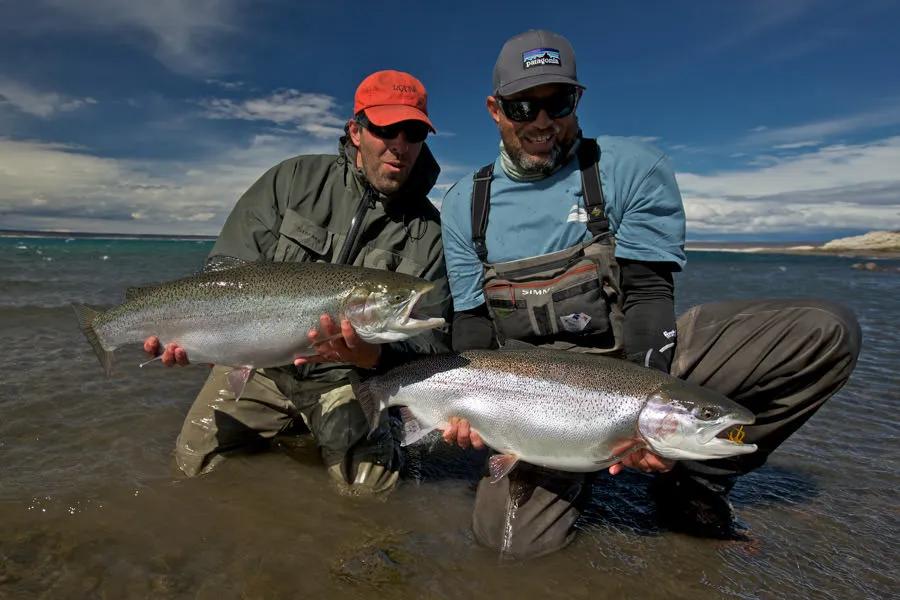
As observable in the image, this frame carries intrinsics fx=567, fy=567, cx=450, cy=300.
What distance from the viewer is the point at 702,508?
3.70 metres

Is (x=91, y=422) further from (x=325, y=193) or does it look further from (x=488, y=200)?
(x=488, y=200)

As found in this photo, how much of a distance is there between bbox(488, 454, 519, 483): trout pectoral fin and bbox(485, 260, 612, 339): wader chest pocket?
90 cm

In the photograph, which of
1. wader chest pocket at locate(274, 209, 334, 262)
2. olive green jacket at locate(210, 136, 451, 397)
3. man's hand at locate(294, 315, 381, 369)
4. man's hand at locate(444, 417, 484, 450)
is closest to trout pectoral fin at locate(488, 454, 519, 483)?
man's hand at locate(444, 417, 484, 450)

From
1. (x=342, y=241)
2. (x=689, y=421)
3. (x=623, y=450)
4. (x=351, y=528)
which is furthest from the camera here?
(x=342, y=241)

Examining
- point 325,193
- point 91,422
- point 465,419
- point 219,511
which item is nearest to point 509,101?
point 325,193

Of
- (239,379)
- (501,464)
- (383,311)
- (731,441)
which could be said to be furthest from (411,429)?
(731,441)

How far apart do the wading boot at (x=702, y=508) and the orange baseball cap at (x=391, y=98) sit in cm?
320

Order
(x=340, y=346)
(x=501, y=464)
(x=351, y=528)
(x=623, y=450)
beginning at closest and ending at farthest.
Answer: (x=623, y=450), (x=501, y=464), (x=351, y=528), (x=340, y=346)

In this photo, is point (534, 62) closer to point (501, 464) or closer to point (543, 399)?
point (543, 399)

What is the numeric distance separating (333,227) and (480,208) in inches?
49.9

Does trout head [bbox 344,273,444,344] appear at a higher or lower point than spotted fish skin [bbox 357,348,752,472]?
higher

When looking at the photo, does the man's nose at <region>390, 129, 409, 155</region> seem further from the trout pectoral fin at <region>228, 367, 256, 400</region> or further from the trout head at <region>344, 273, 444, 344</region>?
the trout pectoral fin at <region>228, 367, 256, 400</region>

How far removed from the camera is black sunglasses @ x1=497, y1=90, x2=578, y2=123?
382 cm

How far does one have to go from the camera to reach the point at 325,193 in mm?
4598
